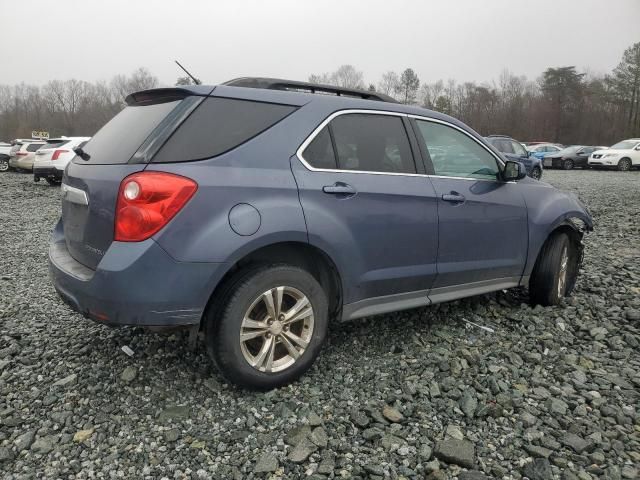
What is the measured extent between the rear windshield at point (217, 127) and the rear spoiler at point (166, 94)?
0.09 m

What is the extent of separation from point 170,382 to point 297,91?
1.95 m

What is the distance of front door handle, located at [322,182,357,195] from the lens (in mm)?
2951

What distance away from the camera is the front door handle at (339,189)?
9.68 feet

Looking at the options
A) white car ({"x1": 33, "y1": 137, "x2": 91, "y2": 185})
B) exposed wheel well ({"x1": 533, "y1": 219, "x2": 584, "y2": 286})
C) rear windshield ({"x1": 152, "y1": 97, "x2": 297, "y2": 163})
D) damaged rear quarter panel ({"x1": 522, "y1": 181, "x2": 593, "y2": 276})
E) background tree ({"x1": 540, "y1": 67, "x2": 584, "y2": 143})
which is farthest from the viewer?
background tree ({"x1": 540, "y1": 67, "x2": 584, "y2": 143})

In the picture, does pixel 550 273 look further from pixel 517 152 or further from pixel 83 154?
pixel 517 152

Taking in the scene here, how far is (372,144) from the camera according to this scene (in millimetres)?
3305

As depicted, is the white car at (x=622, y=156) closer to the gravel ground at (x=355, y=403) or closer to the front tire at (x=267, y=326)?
the gravel ground at (x=355, y=403)

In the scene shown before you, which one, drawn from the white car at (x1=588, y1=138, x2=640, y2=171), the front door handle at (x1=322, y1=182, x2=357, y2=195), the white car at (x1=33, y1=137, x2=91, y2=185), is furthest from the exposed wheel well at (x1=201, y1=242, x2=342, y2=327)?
the white car at (x1=588, y1=138, x2=640, y2=171)

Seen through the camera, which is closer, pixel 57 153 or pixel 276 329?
pixel 276 329

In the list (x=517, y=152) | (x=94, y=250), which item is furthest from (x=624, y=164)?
(x=94, y=250)

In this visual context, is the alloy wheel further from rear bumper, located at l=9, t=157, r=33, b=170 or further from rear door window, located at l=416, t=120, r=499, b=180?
rear bumper, located at l=9, t=157, r=33, b=170

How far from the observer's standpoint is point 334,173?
3023 mm

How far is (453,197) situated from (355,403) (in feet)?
5.23

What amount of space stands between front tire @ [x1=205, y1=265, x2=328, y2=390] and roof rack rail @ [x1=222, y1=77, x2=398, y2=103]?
46.8 inches
